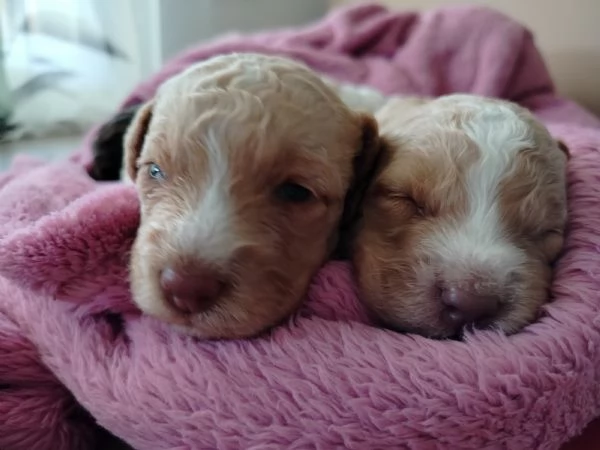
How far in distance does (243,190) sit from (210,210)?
0.06 m

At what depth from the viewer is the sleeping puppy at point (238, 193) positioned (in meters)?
1.10

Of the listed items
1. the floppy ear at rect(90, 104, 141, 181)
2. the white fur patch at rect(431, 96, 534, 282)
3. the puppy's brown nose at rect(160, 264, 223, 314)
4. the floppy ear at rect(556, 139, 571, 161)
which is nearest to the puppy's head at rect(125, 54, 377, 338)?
the puppy's brown nose at rect(160, 264, 223, 314)

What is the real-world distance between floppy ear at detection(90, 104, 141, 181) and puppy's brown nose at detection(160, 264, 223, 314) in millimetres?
819

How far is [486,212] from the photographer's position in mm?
1224

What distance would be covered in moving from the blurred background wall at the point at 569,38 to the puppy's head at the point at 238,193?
139cm

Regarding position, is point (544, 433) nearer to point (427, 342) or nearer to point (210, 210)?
point (427, 342)

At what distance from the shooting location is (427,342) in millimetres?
1110

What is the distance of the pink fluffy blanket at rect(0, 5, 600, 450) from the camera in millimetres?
1028

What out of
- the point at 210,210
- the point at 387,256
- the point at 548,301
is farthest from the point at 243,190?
the point at 548,301

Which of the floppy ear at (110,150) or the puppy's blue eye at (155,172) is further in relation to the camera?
the floppy ear at (110,150)

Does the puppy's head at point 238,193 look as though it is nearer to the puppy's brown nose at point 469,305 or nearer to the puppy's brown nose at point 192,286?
the puppy's brown nose at point 192,286

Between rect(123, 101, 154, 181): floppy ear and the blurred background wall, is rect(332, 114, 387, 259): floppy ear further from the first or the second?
the blurred background wall

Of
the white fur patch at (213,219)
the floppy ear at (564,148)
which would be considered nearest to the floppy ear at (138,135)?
the white fur patch at (213,219)

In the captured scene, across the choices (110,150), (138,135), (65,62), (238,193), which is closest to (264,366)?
(238,193)
